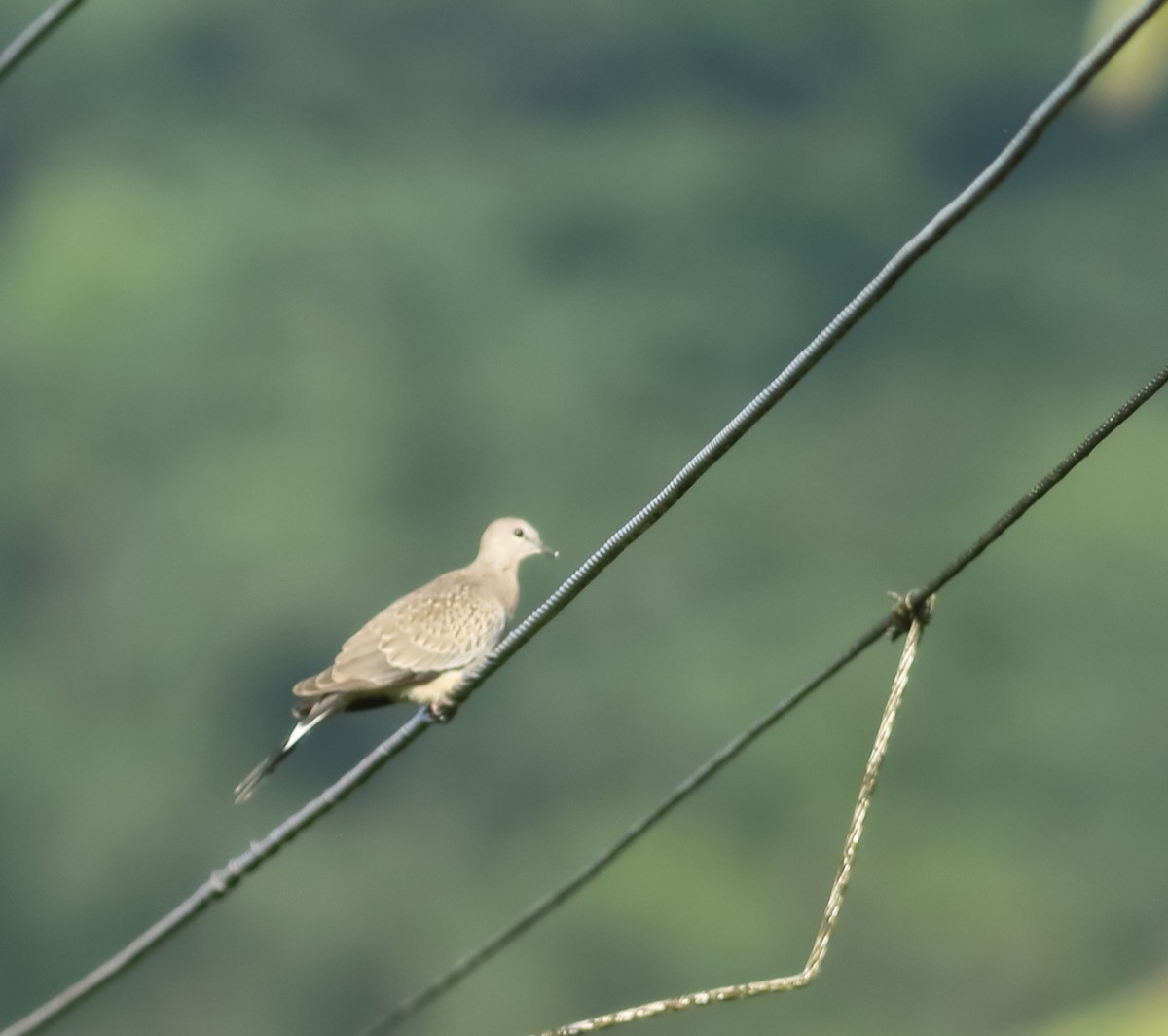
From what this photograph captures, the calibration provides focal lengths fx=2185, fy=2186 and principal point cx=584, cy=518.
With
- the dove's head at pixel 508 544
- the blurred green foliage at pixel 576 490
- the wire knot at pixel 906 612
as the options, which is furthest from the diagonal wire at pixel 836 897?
the blurred green foliage at pixel 576 490

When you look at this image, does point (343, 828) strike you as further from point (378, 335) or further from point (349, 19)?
point (349, 19)

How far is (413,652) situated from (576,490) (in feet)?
60.8

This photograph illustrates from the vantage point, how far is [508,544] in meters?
5.94

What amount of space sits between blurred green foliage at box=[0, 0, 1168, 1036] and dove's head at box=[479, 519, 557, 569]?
445 inches

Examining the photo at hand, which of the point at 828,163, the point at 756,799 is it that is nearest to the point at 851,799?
the point at 756,799

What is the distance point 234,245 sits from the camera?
2669cm

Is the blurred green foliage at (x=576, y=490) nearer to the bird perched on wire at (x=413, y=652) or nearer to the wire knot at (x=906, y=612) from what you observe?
the bird perched on wire at (x=413, y=652)

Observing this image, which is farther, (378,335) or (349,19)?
(349,19)

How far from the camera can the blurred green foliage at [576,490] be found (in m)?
19.1

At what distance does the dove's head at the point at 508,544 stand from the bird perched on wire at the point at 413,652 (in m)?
0.13

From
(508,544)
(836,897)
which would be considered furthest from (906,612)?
(508,544)

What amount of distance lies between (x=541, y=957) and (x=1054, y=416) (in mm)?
9624

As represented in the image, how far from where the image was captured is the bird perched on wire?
4809 mm

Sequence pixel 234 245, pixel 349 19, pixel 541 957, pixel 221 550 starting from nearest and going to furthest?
pixel 541 957
pixel 221 550
pixel 234 245
pixel 349 19
